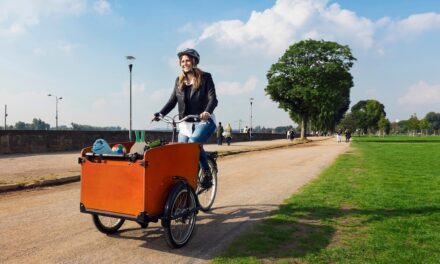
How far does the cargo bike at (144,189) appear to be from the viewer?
3.98m

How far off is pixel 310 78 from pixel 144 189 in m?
42.9

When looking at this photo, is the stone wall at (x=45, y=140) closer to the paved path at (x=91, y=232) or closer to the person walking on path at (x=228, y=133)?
the paved path at (x=91, y=232)

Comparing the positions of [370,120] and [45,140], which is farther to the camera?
[370,120]

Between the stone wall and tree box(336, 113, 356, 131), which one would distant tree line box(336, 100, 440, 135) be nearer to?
tree box(336, 113, 356, 131)

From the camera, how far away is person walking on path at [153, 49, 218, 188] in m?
5.36

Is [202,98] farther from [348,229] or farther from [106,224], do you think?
[348,229]

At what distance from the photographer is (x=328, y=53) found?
152 feet

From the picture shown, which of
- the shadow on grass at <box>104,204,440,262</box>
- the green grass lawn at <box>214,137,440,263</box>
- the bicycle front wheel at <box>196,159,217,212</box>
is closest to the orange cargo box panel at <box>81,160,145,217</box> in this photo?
the shadow on grass at <box>104,204,440,262</box>

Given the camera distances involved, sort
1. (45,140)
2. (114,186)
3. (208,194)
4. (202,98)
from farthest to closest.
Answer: (45,140) → (208,194) → (202,98) → (114,186)

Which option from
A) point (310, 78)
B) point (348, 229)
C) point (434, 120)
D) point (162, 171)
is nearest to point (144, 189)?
point (162, 171)

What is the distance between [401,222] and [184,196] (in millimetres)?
Result: 3142

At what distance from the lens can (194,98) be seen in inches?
215

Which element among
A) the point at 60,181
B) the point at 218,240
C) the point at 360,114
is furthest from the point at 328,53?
the point at 360,114

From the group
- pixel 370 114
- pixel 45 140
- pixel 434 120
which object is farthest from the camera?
pixel 434 120
